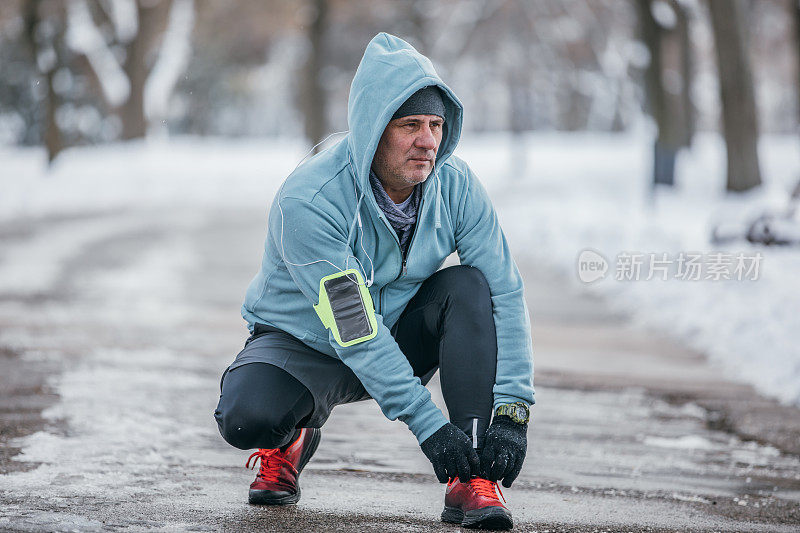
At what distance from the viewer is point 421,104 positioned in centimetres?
344

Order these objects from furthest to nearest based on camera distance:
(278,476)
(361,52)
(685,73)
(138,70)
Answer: (361,52) < (138,70) < (685,73) < (278,476)

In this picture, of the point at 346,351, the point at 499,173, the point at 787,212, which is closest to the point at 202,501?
the point at 346,351

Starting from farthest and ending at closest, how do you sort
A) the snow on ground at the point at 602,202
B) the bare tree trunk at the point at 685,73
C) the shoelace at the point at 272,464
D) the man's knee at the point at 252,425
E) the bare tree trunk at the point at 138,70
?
the bare tree trunk at the point at 138,70 → the bare tree trunk at the point at 685,73 → the snow on ground at the point at 602,202 → the shoelace at the point at 272,464 → the man's knee at the point at 252,425

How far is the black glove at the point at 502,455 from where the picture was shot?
331 centimetres

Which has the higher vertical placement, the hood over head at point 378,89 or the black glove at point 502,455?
the hood over head at point 378,89

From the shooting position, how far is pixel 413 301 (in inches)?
146

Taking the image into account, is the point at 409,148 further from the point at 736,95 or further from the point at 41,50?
the point at 41,50

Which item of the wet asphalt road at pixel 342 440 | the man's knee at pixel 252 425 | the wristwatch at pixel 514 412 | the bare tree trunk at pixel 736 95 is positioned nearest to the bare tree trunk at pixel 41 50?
the bare tree trunk at pixel 736 95

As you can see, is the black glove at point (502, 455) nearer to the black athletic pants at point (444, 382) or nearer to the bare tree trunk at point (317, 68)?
the black athletic pants at point (444, 382)

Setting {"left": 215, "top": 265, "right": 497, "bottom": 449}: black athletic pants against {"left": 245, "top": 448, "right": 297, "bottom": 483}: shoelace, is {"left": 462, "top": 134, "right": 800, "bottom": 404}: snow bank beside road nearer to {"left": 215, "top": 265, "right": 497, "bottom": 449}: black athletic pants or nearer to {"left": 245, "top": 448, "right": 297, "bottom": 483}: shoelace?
{"left": 215, "top": 265, "right": 497, "bottom": 449}: black athletic pants

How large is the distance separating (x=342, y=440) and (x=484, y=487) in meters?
1.50

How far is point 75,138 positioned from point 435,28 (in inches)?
559

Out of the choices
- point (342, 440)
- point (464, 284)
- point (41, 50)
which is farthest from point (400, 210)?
point (41, 50)

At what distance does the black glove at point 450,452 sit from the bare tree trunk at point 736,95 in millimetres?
13784
